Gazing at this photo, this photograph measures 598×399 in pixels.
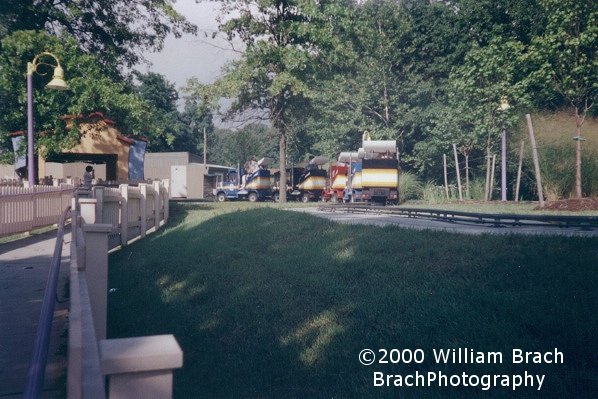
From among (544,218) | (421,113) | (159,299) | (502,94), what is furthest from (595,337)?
(421,113)

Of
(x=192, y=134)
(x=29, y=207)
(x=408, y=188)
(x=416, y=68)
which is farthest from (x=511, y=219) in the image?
(x=192, y=134)

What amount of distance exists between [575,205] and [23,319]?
64.9 ft

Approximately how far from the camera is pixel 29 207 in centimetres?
1664

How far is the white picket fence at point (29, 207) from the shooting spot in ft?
49.8

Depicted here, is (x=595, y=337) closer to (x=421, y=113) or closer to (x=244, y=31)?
(x=244, y=31)

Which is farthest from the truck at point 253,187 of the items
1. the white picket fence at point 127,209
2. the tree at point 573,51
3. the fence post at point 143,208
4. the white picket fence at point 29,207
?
the fence post at point 143,208

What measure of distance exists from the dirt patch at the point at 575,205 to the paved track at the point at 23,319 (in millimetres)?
17552

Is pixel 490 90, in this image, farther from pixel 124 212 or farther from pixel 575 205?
pixel 124 212

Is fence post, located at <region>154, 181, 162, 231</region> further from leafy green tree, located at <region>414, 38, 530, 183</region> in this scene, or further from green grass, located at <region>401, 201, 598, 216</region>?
leafy green tree, located at <region>414, 38, 530, 183</region>

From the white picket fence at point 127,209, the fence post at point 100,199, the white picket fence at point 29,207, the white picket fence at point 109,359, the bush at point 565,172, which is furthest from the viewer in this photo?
the bush at point 565,172

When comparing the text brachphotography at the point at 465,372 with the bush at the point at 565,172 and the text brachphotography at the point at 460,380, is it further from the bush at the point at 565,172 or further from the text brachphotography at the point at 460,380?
the bush at the point at 565,172

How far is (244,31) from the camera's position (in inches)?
1340

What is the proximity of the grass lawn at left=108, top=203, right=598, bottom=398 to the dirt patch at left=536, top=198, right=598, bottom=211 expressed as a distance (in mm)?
12309

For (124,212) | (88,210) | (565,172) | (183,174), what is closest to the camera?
(88,210)
